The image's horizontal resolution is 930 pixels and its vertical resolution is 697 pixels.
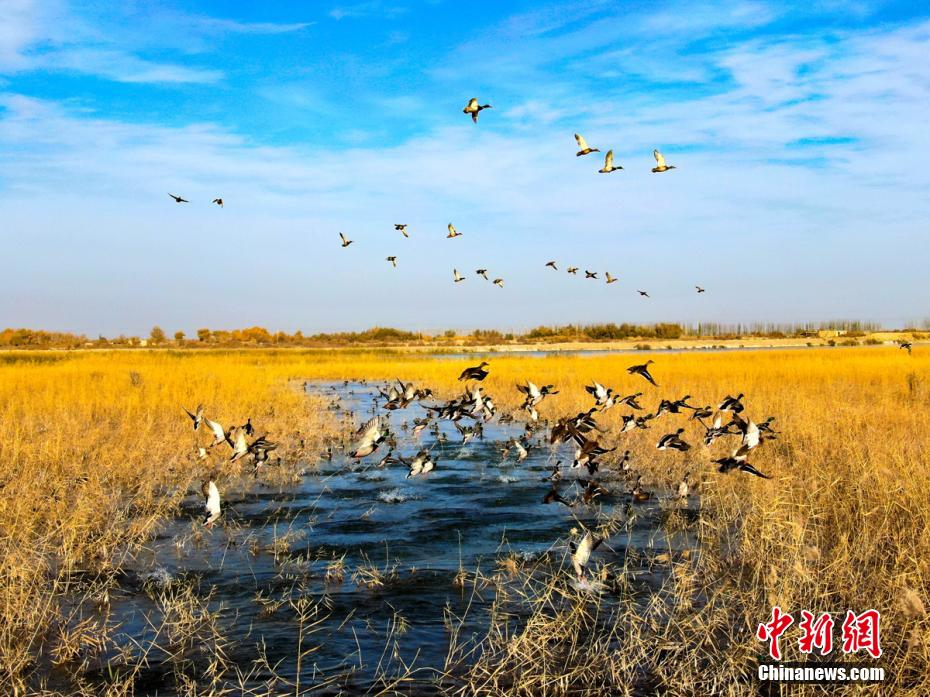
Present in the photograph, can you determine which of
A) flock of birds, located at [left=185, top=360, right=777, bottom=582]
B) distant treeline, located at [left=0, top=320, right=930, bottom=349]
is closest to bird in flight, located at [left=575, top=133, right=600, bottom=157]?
flock of birds, located at [left=185, top=360, right=777, bottom=582]

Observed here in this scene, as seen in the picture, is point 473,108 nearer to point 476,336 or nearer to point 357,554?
point 357,554

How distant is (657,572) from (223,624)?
4825mm

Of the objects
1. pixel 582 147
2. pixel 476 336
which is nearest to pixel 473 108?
pixel 582 147

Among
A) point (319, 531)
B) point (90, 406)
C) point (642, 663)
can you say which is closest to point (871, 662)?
point (642, 663)

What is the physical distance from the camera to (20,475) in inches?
460

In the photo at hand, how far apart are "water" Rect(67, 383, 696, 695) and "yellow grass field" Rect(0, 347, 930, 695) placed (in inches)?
23.3

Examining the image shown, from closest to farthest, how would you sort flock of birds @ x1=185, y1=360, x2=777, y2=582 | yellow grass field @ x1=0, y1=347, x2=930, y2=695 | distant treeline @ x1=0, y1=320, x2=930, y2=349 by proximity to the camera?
yellow grass field @ x1=0, y1=347, x2=930, y2=695 → flock of birds @ x1=185, y1=360, x2=777, y2=582 → distant treeline @ x1=0, y1=320, x2=930, y2=349

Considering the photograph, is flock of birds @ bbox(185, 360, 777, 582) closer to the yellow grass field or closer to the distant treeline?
the yellow grass field

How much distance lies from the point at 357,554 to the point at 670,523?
4.51 meters

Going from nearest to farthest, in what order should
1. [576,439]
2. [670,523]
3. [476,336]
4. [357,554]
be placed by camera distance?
[576,439] → [357,554] → [670,523] → [476,336]

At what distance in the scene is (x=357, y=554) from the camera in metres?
8.89

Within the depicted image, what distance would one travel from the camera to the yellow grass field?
220 inches

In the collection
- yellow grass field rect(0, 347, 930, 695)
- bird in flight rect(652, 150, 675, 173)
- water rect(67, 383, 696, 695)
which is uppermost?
bird in flight rect(652, 150, 675, 173)

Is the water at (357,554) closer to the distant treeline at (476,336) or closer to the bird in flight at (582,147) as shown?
the bird in flight at (582,147)
